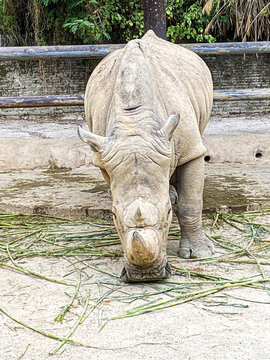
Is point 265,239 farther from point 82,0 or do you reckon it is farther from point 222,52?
point 82,0

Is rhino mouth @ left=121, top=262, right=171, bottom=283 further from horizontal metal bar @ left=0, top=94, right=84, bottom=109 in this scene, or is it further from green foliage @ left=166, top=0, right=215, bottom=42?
green foliage @ left=166, top=0, right=215, bottom=42

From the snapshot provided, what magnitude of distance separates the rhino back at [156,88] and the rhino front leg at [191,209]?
122 mm

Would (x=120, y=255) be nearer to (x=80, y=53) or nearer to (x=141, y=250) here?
(x=141, y=250)

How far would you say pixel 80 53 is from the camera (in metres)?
7.01

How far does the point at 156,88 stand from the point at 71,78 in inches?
372

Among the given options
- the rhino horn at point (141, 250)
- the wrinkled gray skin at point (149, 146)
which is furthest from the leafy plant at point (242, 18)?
the rhino horn at point (141, 250)

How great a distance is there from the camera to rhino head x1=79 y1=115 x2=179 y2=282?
2.99 metres

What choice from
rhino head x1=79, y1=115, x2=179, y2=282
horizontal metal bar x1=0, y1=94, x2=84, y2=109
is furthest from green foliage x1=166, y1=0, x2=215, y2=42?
rhino head x1=79, y1=115, x2=179, y2=282

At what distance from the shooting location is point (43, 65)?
42.1 ft

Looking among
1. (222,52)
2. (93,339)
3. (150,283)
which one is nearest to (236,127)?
(222,52)

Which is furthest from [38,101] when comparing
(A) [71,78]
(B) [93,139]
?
(A) [71,78]

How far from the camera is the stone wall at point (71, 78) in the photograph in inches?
505

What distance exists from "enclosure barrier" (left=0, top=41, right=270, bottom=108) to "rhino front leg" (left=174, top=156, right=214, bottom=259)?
10.9 ft

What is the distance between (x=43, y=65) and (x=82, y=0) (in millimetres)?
1846
